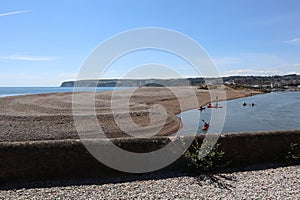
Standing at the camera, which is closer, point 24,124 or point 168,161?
point 168,161

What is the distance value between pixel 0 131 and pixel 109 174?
35.9 feet

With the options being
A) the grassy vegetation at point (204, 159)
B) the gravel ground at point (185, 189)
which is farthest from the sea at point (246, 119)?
the gravel ground at point (185, 189)

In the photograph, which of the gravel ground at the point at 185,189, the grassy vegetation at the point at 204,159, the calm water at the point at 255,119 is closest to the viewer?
the gravel ground at the point at 185,189

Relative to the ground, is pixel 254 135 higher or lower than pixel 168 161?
higher

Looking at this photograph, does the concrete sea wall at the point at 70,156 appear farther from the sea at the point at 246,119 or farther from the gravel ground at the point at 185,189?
the sea at the point at 246,119

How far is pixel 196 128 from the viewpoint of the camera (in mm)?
19891

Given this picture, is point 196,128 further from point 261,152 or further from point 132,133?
point 261,152

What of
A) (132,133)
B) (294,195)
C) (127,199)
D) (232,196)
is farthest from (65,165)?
(132,133)

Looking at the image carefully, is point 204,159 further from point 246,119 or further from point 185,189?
point 246,119

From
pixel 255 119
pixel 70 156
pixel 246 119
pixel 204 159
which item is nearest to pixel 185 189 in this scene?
pixel 204 159

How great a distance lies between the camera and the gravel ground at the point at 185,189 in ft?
17.9

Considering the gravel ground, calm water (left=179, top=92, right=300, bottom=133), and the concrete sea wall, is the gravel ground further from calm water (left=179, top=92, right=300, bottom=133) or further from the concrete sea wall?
calm water (left=179, top=92, right=300, bottom=133)

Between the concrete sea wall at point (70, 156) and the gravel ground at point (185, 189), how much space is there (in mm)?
422

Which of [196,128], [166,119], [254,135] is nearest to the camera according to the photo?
[254,135]
